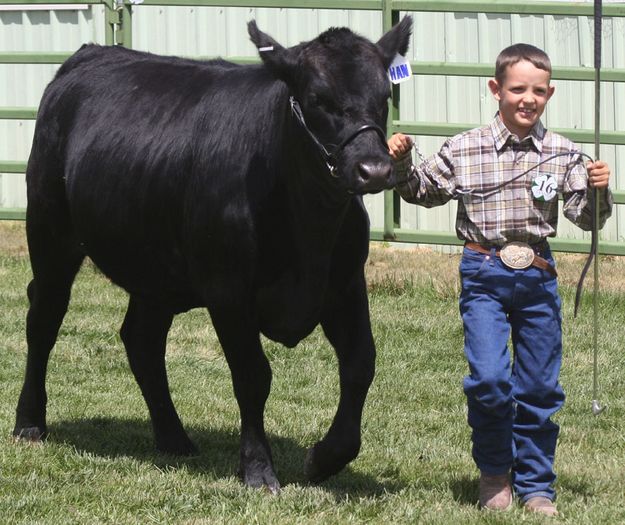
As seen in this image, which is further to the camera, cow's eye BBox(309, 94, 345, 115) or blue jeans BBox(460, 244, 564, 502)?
blue jeans BBox(460, 244, 564, 502)

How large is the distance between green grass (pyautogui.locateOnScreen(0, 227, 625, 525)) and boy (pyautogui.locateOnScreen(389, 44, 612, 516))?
0.83 ft

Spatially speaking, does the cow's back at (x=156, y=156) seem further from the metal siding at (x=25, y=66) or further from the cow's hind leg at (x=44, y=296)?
the metal siding at (x=25, y=66)

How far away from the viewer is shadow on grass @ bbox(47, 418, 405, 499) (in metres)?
5.79

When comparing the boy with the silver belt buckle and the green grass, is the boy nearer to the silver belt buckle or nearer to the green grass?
the silver belt buckle

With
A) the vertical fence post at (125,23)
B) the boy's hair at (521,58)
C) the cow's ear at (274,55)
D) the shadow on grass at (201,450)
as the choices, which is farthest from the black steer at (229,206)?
the vertical fence post at (125,23)

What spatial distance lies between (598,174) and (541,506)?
1278 millimetres

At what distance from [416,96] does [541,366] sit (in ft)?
25.5

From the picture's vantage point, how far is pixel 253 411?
18.5ft

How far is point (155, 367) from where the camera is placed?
663 centimetres

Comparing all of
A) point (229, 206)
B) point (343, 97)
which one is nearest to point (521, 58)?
point (343, 97)

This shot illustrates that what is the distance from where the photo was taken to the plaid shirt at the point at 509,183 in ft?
17.2

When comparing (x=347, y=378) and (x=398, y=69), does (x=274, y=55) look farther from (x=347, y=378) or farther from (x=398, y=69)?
(x=347, y=378)

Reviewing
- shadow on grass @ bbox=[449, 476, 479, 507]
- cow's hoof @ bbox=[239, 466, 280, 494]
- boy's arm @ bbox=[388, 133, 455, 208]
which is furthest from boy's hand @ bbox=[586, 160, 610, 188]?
cow's hoof @ bbox=[239, 466, 280, 494]

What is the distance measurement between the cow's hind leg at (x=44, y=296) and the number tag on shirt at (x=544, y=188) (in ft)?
8.42
